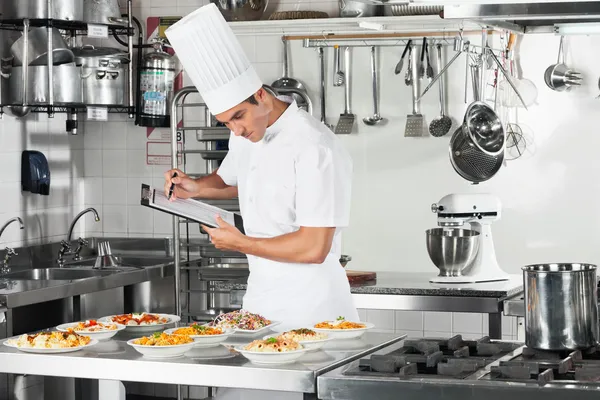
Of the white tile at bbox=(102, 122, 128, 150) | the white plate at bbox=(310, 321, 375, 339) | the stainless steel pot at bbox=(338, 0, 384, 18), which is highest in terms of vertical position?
the stainless steel pot at bbox=(338, 0, 384, 18)

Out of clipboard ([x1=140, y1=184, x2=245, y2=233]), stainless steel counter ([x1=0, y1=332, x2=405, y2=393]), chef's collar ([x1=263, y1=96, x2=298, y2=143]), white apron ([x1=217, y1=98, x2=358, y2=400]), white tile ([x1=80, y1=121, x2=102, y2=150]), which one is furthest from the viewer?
white tile ([x1=80, y1=121, x2=102, y2=150])

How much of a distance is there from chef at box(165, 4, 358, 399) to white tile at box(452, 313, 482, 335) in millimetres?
2146

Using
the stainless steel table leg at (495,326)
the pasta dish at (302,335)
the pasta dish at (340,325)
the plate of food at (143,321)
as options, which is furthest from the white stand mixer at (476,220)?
the pasta dish at (302,335)

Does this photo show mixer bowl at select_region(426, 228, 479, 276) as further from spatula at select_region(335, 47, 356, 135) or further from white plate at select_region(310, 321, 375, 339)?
white plate at select_region(310, 321, 375, 339)

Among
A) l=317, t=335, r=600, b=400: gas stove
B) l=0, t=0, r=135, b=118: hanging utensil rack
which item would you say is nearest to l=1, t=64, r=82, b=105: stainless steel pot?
l=0, t=0, r=135, b=118: hanging utensil rack

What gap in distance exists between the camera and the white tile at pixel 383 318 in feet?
18.9

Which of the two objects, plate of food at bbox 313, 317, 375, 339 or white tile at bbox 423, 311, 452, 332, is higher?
plate of food at bbox 313, 317, 375, 339

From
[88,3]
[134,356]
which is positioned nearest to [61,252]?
[88,3]

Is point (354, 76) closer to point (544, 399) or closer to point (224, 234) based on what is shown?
point (224, 234)

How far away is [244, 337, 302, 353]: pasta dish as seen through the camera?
8.92 ft

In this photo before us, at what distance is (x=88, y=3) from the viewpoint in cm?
565

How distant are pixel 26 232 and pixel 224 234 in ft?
9.40

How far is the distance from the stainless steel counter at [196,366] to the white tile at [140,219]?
320 centimetres

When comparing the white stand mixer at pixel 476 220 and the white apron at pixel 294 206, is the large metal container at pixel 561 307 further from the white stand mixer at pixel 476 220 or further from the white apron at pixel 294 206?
the white stand mixer at pixel 476 220
